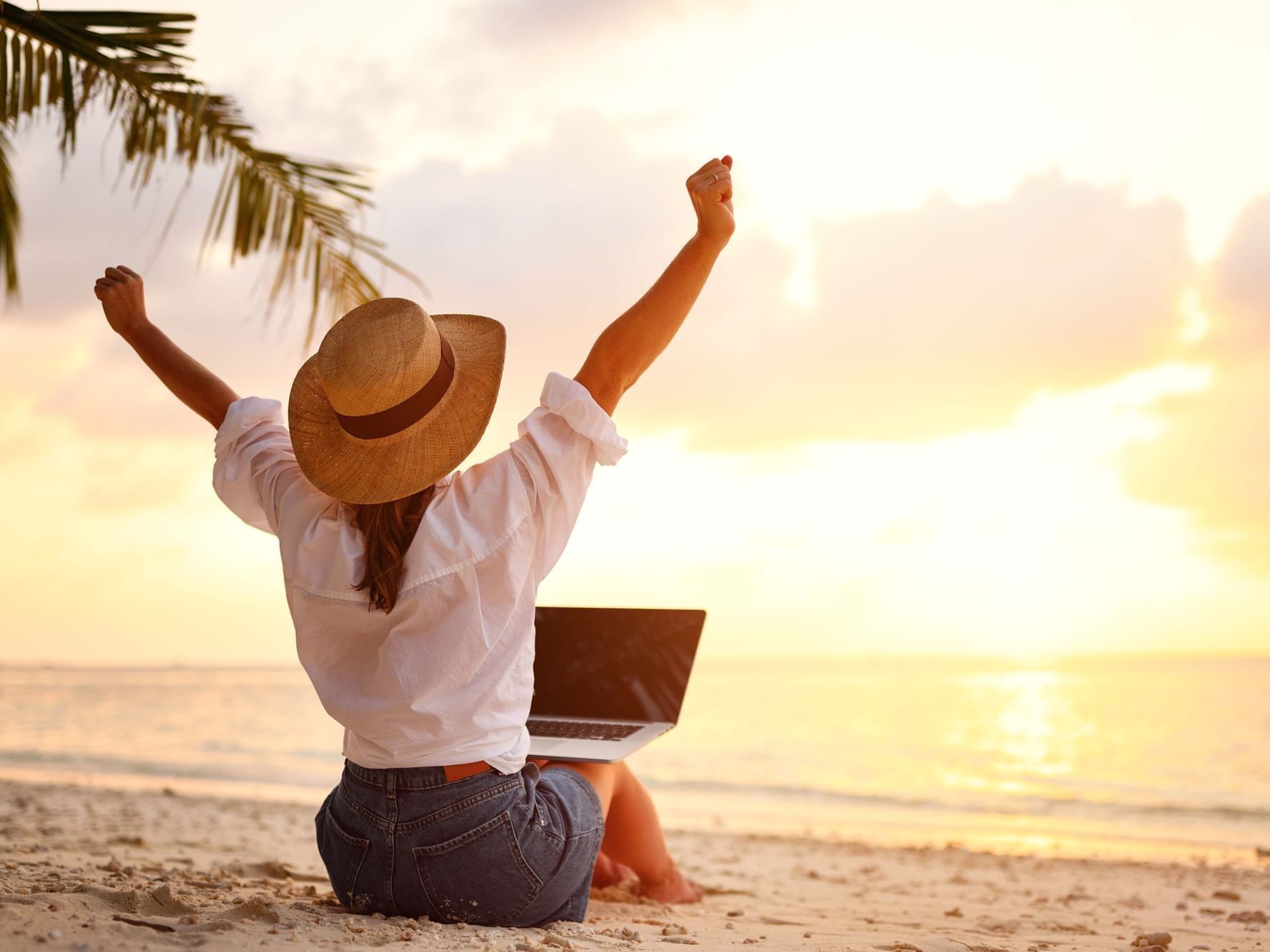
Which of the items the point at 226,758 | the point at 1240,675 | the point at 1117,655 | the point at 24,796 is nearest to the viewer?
the point at 24,796

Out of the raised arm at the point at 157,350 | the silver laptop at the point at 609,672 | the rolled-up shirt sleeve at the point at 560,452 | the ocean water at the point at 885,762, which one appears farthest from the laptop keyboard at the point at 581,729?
the ocean water at the point at 885,762

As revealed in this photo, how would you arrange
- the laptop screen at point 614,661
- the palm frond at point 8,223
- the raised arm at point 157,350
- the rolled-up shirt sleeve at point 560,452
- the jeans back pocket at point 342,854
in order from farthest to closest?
1. the palm frond at point 8,223
2. the laptop screen at point 614,661
3. the raised arm at point 157,350
4. the jeans back pocket at point 342,854
5. the rolled-up shirt sleeve at point 560,452

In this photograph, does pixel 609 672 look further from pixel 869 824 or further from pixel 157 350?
pixel 869 824

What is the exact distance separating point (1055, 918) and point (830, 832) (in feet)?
12.4

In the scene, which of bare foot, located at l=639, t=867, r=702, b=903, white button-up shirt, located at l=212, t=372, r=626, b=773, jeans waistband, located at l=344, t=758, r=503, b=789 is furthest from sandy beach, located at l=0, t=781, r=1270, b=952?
white button-up shirt, located at l=212, t=372, r=626, b=773

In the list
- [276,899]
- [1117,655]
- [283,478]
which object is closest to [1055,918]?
[276,899]

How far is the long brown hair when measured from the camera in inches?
71.4

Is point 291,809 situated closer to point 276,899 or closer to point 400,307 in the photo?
point 276,899

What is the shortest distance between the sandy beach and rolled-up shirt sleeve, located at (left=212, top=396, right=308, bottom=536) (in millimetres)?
803

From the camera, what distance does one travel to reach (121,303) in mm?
2426

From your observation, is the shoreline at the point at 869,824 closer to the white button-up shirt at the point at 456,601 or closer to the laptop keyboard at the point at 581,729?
the laptop keyboard at the point at 581,729

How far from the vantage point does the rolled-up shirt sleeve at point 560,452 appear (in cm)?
181

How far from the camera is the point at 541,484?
1842 millimetres

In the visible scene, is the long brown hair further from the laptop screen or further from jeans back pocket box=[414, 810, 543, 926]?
the laptop screen
